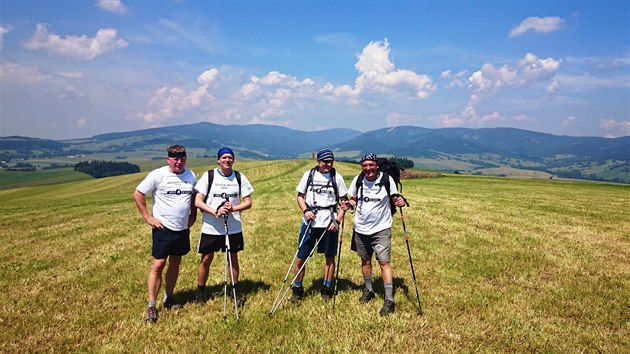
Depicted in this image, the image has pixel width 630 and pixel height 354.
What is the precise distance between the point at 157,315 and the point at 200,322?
1039mm

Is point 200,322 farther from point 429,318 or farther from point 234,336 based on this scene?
point 429,318

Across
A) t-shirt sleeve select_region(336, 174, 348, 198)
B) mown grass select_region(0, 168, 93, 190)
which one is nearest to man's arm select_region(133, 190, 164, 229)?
t-shirt sleeve select_region(336, 174, 348, 198)

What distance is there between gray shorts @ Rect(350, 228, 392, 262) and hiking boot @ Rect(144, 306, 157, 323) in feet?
16.0

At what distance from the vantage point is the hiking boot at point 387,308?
25.0 ft

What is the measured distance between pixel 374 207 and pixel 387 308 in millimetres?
2311

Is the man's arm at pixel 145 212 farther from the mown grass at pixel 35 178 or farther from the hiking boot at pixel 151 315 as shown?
the mown grass at pixel 35 178

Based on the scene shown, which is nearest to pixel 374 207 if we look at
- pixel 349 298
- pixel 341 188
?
pixel 341 188

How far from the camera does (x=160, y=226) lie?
7.38 meters

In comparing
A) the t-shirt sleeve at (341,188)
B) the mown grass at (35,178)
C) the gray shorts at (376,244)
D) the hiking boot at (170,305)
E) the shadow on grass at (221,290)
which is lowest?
the mown grass at (35,178)

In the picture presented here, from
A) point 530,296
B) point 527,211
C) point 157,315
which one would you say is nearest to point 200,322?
point 157,315

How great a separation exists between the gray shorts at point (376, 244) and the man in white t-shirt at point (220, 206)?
2.86 meters

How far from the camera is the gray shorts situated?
8.05m

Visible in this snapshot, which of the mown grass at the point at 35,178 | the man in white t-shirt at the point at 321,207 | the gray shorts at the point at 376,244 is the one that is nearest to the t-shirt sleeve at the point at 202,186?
the man in white t-shirt at the point at 321,207

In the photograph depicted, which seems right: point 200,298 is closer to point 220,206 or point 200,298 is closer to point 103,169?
point 220,206
